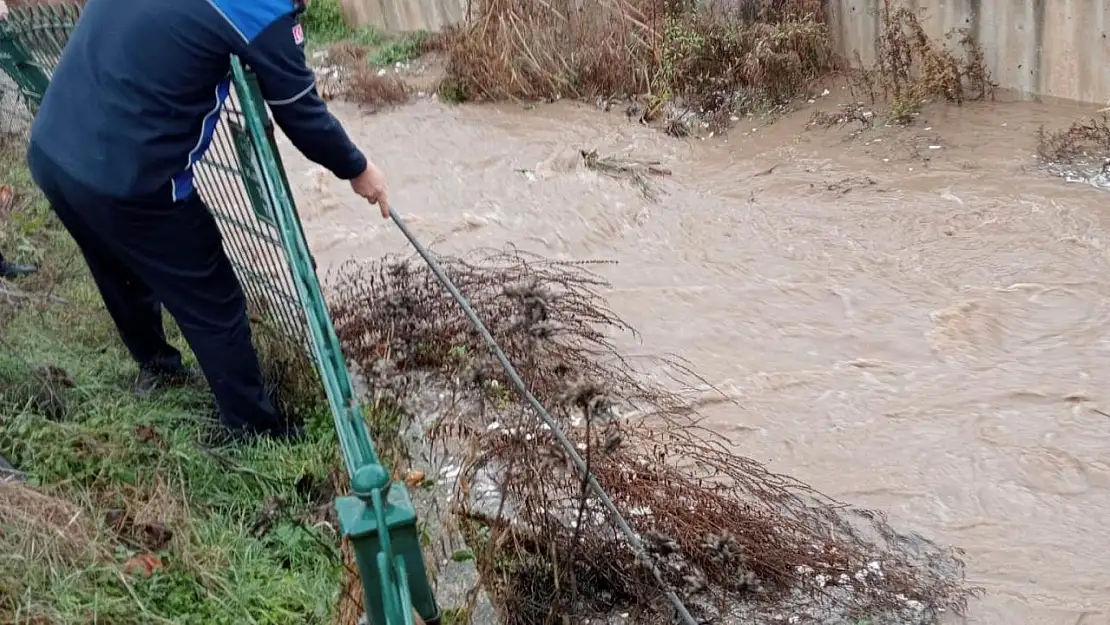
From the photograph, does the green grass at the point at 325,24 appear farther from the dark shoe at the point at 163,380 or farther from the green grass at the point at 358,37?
the dark shoe at the point at 163,380

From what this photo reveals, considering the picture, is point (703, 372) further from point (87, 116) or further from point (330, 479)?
point (87, 116)

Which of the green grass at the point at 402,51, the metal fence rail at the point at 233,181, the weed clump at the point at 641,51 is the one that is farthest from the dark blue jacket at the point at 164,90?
the green grass at the point at 402,51

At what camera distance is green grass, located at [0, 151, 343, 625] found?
8.86ft

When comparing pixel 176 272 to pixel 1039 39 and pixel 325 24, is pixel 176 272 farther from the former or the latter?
pixel 325 24

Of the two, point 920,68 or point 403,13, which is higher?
point 403,13

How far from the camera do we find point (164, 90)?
280 centimetres

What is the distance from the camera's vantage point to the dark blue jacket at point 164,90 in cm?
271

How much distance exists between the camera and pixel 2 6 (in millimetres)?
4531

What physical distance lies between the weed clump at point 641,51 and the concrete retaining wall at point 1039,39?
95 cm

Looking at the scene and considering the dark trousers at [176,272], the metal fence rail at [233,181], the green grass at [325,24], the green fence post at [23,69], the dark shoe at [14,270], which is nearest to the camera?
the dark trousers at [176,272]

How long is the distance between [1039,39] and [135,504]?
21.5 ft

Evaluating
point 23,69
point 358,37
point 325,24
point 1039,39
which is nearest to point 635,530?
point 23,69

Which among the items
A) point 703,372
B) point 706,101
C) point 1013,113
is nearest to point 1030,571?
point 703,372

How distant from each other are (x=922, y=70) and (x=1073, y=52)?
1.02m
